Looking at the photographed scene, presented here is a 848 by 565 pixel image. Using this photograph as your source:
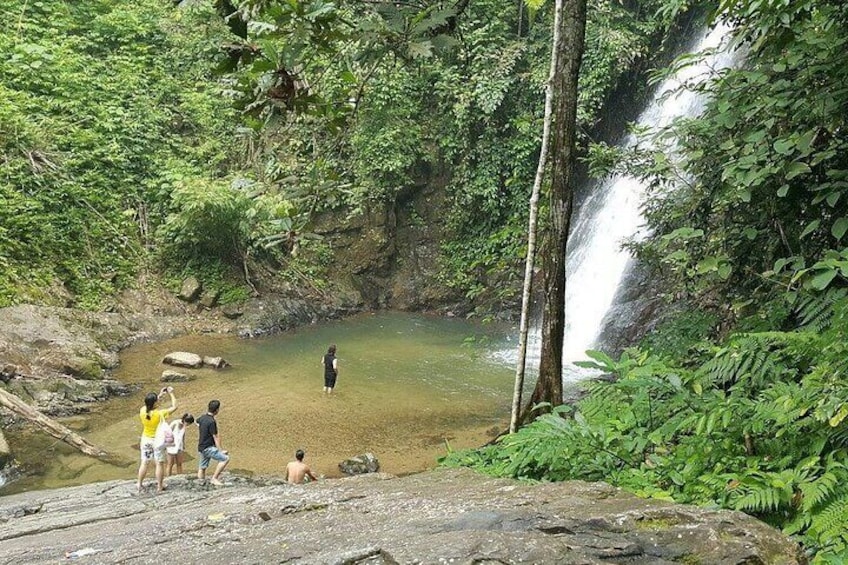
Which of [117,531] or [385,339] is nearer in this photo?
[117,531]

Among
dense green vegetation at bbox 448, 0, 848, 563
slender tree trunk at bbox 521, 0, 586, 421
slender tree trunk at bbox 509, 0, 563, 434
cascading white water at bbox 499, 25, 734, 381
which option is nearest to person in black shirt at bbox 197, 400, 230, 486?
dense green vegetation at bbox 448, 0, 848, 563

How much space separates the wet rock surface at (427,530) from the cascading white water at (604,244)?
10.4m

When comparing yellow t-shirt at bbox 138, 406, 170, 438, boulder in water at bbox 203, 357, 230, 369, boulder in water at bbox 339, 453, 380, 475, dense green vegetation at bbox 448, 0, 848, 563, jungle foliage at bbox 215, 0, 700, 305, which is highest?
jungle foliage at bbox 215, 0, 700, 305

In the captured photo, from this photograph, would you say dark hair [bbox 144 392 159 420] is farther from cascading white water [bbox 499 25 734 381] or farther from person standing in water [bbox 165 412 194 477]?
cascading white water [bbox 499 25 734 381]

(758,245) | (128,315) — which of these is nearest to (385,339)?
(128,315)

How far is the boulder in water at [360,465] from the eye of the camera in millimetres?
8656

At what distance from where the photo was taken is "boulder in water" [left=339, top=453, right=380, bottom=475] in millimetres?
8656

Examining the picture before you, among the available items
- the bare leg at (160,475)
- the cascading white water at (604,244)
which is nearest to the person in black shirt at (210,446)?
the bare leg at (160,475)

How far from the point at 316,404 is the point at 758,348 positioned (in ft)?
29.3

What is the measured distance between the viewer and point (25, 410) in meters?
8.49

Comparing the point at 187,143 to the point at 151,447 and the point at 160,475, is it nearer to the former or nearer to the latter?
the point at 151,447

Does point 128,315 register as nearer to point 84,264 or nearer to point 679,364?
point 84,264

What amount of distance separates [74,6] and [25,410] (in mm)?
15967

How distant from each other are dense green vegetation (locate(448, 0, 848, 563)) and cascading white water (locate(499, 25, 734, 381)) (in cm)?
887
